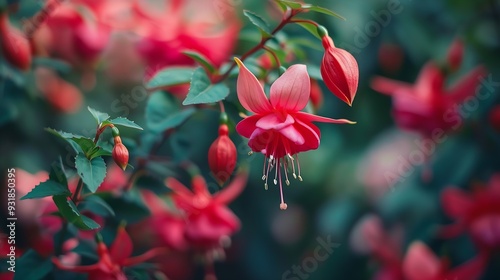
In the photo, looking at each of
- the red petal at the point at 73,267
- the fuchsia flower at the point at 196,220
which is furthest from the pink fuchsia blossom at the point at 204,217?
the red petal at the point at 73,267

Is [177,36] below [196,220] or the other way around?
the other way around

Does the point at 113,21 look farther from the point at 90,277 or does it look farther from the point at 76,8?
the point at 90,277

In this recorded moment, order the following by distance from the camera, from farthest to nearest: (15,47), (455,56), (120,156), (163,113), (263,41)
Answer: (455,56), (15,47), (163,113), (263,41), (120,156)

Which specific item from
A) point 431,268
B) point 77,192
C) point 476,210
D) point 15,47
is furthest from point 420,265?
point 15,47

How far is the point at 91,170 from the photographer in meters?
0.68

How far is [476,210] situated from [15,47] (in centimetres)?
87

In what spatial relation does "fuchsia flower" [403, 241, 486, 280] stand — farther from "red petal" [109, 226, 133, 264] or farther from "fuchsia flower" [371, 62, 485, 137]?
"red petal" [109, 226, 133, 264]

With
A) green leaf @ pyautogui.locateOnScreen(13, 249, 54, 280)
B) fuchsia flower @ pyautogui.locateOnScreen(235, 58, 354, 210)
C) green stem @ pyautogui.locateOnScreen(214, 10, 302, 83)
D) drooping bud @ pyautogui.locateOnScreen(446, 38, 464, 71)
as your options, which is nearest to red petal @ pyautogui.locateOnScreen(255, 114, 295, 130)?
fuchsia flower @ pyautogui.locateOnScreen(235, 58, 354, 210)

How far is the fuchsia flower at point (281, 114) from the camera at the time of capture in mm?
694

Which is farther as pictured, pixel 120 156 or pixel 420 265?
pixel 420 265

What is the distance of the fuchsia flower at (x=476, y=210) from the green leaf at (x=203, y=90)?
0.59 metres

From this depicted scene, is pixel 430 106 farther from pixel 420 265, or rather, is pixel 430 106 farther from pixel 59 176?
pixel 59 176

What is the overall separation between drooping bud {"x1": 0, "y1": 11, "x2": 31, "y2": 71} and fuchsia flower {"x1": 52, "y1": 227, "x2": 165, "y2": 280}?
370 millimetres

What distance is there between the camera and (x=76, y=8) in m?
1.15
